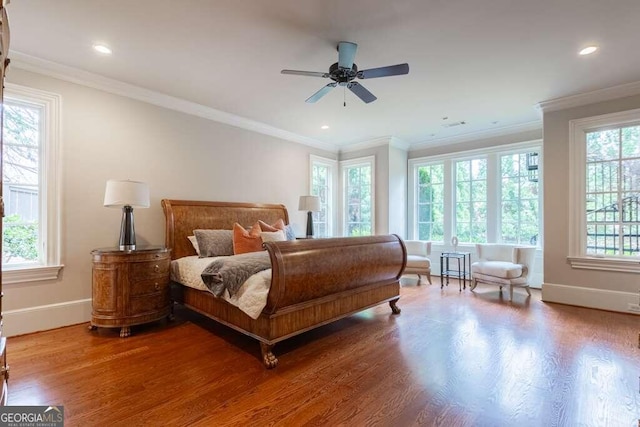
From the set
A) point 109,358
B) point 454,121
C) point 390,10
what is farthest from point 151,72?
point 454,121

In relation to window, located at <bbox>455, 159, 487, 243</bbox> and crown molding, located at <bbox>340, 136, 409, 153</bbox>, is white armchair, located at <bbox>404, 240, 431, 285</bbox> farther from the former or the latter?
crown molding, located at <bbox>340, 136, 409, 153</bbox>

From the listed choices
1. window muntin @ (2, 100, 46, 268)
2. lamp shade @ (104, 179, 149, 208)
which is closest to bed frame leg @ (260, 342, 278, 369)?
lamp shade @ (104, 179, 149, 208)

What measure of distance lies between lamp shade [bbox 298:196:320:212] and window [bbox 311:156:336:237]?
0.80m

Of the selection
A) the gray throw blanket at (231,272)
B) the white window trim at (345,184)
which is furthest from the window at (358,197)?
the gray throw blanket at (231,272)

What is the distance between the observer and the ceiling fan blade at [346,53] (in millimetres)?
2695

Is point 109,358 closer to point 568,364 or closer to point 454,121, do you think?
point 568,364

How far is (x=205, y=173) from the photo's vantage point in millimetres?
4430

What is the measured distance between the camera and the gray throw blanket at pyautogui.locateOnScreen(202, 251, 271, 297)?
101 inches

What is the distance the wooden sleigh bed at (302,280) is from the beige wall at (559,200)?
2.26 meters

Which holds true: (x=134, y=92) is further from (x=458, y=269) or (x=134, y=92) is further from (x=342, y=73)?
(x=458, y=269)

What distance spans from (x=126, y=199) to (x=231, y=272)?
1.47m

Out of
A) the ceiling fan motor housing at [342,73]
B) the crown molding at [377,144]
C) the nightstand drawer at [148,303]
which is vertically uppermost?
the crown molding at [377,144]

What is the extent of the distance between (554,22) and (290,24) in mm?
2121

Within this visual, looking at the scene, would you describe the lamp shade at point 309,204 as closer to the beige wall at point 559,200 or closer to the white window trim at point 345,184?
the white window trim at point 345,184
